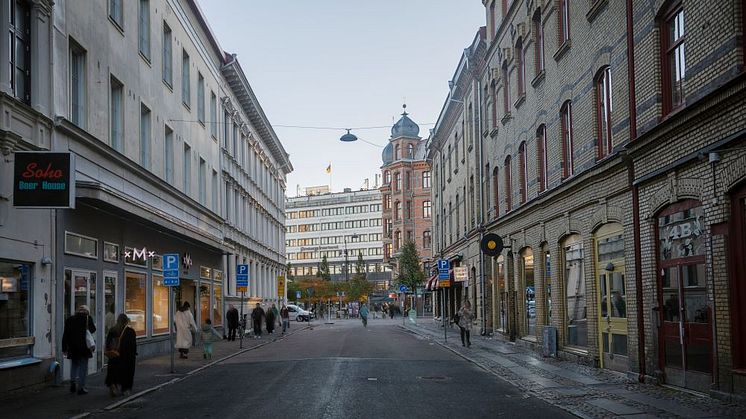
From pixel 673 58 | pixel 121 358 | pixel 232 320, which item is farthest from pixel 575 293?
Answer: pixel 232 320

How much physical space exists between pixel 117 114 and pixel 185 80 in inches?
352

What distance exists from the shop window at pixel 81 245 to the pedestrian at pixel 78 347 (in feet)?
9.82

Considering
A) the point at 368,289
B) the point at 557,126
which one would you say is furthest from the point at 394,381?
the point at 368,289

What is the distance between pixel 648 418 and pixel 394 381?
6243mm

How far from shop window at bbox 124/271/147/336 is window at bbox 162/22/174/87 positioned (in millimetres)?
6874

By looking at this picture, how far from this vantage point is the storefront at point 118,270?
17.9 metres

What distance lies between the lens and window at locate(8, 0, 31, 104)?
15109 millimetres

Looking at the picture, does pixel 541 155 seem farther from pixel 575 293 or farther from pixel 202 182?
pixel 202 182

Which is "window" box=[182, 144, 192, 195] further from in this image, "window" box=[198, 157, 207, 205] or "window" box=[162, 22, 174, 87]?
"window" box=[162, 22, 174, 87]

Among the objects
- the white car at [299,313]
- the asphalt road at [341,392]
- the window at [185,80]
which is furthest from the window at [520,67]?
the white car at [299,313]

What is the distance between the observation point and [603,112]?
1848 cm

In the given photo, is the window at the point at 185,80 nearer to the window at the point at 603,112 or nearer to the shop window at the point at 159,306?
the shop window at the point at 159,306

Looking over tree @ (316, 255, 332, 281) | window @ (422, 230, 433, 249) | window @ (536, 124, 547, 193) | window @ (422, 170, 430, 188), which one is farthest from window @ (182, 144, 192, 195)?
tree @ (316, 255, 332, 281)

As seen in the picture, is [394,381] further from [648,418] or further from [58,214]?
[58,214]
